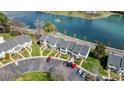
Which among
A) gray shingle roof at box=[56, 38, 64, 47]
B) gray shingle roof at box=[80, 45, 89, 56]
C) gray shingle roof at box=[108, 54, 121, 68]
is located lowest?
gray shingle roof at box=[108, 54, 121, 68]

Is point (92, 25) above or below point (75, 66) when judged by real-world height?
above

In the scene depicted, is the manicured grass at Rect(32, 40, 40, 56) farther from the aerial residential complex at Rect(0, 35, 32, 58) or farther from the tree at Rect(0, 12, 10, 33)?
the tree at Rect(0, 12, 10, 33)

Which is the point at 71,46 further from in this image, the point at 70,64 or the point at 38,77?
the point at 38,77

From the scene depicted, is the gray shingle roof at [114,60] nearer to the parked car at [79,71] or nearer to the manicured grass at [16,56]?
the parked car at [79,71]

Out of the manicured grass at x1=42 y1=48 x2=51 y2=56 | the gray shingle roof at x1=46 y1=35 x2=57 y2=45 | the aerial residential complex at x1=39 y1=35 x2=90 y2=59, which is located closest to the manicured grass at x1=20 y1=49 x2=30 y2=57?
the manicured grass at x1=42 y1=48 x2=51 y2=56
